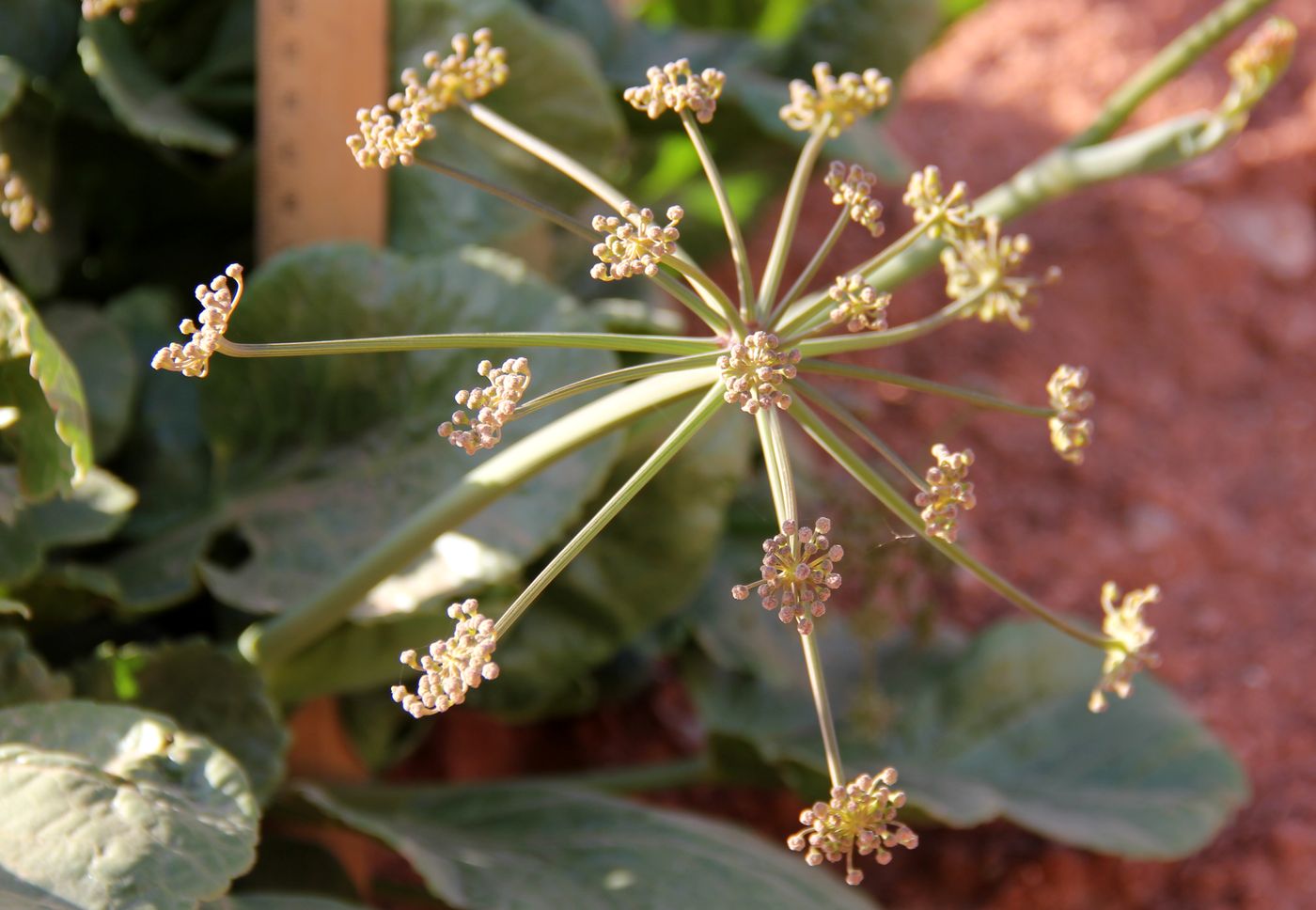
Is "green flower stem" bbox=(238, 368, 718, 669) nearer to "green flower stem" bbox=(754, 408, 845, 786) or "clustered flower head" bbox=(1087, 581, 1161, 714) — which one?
"green flower stem" bbox=(754, 408, 845, 786)

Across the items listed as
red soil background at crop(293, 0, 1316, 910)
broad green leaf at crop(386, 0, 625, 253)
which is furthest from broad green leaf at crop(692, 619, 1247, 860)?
broad green leaf at crop(386, 0, 625, 253)

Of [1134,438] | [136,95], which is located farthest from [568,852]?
[1134,438]

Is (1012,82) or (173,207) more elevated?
(1012,82)

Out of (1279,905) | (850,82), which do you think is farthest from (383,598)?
(1279,905)

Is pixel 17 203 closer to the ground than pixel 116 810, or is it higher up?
higher up

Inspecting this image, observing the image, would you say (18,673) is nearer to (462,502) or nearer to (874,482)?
(462,502)

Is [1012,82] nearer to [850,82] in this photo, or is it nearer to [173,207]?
[173,207]
